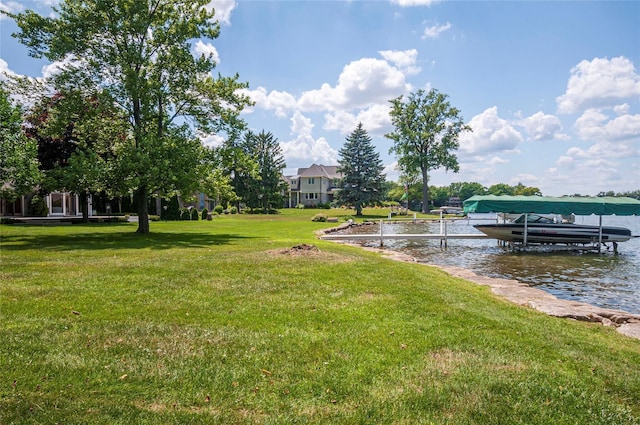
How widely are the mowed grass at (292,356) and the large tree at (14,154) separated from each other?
28.4ft

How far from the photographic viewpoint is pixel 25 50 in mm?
17656

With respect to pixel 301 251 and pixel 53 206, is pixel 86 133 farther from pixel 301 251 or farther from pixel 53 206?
pixel 53 206

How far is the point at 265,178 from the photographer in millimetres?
58500

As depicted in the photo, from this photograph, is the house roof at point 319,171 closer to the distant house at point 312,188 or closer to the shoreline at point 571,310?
the distant house at point 312,188

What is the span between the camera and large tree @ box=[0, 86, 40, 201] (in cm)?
1479

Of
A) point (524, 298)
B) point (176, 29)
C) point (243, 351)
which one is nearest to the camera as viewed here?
point (243, 351)

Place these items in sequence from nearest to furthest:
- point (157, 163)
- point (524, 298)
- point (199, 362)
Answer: point (199, 362) → point (524, 298) → point (157, 163)

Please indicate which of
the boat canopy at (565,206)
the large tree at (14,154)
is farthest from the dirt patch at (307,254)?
the boat canopy at (565,206)

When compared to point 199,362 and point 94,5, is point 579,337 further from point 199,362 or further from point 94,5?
point 94,5

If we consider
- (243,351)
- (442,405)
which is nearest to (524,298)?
(442,405)

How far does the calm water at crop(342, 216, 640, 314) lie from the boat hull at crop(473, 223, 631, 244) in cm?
92

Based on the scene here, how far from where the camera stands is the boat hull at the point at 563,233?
21.0 metres

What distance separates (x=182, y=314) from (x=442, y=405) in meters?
3.97

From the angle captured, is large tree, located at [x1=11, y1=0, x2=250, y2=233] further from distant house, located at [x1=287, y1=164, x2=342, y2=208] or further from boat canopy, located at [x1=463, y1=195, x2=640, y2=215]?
distant house, located at [x1=287, y1=164, x2=342, y2=208]
